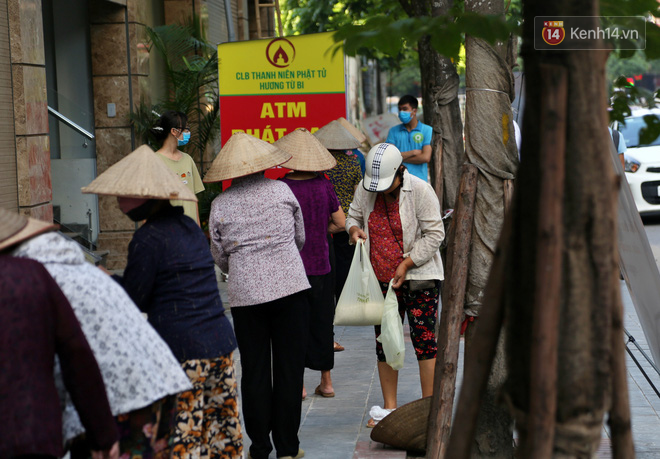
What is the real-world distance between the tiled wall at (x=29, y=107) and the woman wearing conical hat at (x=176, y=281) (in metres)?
4.26

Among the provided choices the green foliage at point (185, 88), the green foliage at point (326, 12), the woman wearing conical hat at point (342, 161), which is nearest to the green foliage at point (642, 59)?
the woman wearing conical hat at point (342, 161)

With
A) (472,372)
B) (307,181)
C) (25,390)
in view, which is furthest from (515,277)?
(307,181)

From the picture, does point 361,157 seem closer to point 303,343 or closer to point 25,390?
point 303,343

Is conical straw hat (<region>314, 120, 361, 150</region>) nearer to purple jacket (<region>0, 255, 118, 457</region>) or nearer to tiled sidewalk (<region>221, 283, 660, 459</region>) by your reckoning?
tiled sidewalk (<region>221, 283, 660, 459</region>)

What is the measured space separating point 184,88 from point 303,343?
250 inches

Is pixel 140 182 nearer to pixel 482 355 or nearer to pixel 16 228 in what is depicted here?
pixel 16 228

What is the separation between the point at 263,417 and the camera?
5242mm

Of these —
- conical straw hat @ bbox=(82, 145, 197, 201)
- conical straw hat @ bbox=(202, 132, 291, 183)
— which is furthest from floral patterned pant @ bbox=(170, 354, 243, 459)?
conical straw hat @ bbox=(202, 132, 291, 183)

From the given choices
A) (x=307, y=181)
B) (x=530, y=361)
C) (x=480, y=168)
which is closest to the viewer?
(x=530, y=361)

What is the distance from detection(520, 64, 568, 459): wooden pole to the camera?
190 centimetres

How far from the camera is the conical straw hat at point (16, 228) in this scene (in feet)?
9.18

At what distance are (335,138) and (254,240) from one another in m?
3.03

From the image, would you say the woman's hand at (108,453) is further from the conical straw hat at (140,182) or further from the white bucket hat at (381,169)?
the white bucket hat at (381,169)

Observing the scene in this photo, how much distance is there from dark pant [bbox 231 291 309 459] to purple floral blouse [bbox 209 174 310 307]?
0.17 m
